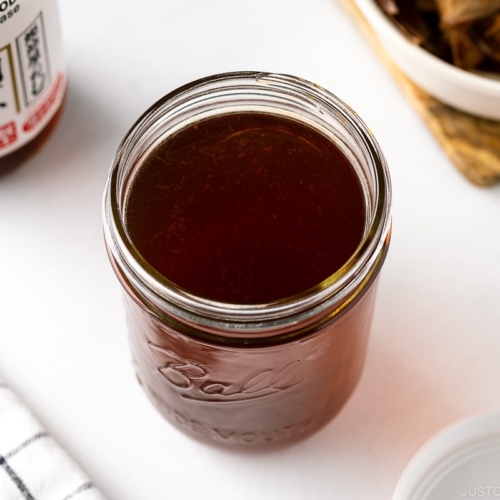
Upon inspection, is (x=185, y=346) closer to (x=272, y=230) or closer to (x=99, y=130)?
(x=272, y=230)

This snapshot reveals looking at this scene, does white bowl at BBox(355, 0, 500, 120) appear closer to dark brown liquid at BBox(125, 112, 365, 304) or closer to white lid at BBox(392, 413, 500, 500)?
dark brown liquid at BBox(125, 112, 365, 304)

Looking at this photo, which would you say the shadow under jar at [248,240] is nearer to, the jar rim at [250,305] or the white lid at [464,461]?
the jar rim at [250,305]

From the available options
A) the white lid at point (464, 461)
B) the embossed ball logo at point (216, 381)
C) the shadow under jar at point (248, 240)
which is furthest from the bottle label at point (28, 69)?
the white lid at point (464, 461)

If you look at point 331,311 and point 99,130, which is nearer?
point 331,311

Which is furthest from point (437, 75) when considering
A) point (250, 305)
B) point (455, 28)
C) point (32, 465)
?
point (32, 465)

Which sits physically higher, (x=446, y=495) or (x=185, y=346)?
(x=185, y=346)

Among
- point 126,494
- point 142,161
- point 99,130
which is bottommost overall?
point 126,494

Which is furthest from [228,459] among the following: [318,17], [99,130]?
[318,17]
